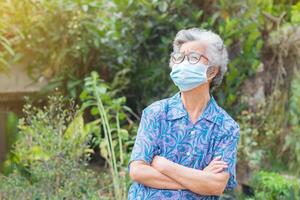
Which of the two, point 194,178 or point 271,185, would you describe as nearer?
point 194,178

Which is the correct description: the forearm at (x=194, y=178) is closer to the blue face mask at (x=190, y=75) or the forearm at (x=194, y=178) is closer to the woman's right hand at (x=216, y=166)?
the woman's right hand at (x=216, y=166)

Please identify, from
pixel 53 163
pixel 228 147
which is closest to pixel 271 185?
pixel 53 163

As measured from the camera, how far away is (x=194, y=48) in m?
2.91

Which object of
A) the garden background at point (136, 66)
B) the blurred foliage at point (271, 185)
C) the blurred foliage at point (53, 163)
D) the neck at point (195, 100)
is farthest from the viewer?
the garden background at point (136, 66)

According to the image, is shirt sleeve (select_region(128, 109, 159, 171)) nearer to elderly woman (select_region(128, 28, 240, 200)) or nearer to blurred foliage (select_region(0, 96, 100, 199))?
elderly woman (select_region(128, 28, 240, 200))

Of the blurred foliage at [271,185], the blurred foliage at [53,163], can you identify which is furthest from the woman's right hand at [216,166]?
the blurred foliage at [271,185]

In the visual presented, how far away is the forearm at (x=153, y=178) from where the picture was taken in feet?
9.48

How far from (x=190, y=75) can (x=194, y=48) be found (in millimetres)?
118

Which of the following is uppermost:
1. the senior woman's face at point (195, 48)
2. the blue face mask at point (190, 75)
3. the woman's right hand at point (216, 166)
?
the senior woman's face at point (195, 48)

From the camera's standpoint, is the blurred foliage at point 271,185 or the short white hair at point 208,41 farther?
the blurred foliage at point 271,185

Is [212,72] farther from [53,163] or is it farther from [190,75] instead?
[53,163]

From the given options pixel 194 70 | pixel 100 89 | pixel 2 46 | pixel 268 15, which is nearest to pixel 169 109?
pixel 194 70

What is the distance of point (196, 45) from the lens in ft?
9.50

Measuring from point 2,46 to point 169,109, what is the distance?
104 inches
